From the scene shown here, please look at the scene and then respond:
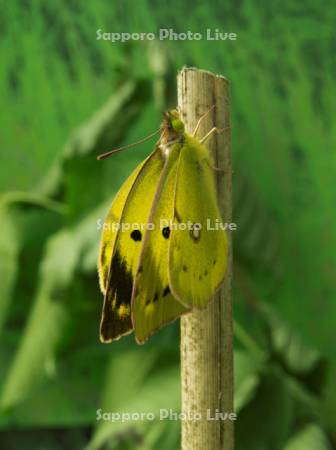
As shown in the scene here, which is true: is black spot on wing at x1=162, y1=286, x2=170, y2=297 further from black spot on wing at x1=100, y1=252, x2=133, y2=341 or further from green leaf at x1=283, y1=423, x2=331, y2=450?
green leaf at x1=283, y1=423, x2=331, y2=450

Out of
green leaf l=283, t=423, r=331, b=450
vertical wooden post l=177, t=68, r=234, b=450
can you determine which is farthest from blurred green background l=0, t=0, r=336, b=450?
vertical wooden post l=177, t=68, r=234, b=450

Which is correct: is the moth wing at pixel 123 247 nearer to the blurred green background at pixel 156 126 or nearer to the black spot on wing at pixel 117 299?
the black spot on wing at pixel 117 299

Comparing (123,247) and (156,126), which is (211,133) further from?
(156,126)

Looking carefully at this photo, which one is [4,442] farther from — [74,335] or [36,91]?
[36,91]

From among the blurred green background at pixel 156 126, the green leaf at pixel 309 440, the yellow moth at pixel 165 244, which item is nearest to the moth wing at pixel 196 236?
the yellow moth at pixel 165 244

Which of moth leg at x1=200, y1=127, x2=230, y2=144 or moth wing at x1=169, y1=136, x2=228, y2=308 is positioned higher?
moth leg at x1=200, y1=127, x2=230, y2=144

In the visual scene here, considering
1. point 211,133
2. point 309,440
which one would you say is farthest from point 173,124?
point 309,440

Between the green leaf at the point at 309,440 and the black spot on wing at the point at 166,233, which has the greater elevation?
the black spot on wing at the point at 166,233
